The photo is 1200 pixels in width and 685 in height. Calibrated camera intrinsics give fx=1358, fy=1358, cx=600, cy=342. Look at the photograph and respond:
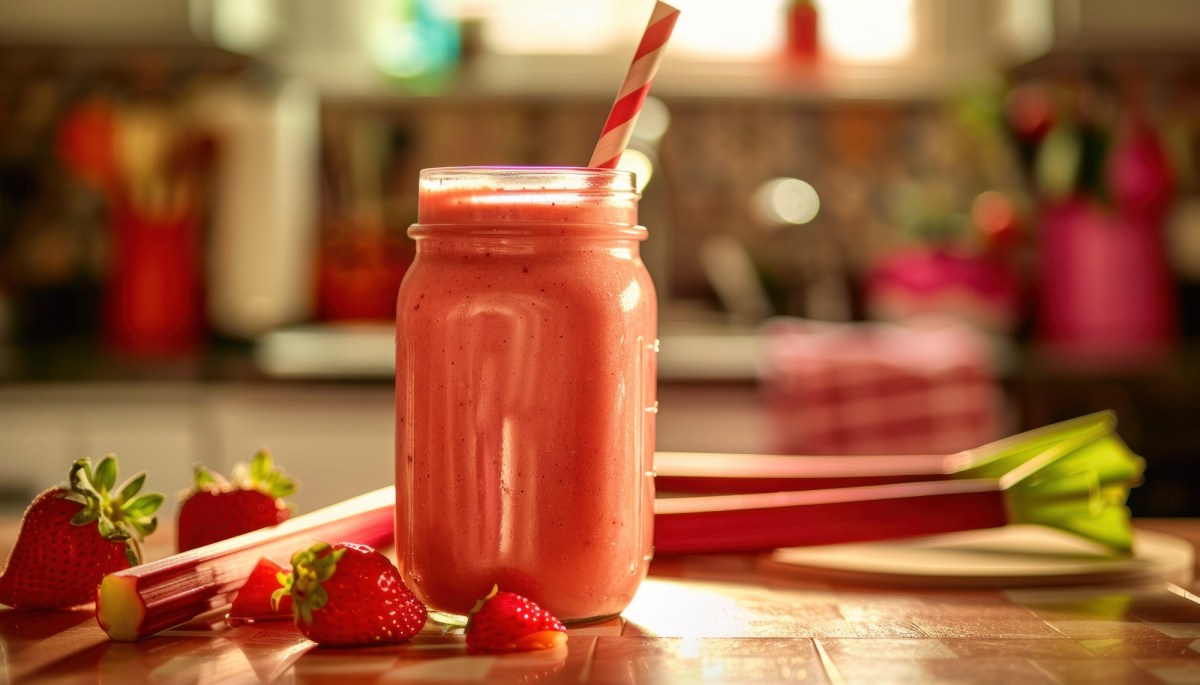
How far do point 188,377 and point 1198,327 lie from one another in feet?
7.15

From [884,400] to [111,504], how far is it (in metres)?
1.48

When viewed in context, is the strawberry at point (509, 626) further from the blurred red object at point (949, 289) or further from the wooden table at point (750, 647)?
the blurred red object at point (949, 289)

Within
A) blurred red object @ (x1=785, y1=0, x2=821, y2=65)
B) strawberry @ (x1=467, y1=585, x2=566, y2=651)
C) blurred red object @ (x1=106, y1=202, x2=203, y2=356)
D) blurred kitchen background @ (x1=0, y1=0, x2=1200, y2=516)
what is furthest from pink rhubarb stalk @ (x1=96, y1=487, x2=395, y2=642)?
blurred red object @ (x1=785, y1=0, x2=821, y2=65)

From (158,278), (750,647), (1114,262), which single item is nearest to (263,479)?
→ (750,647)

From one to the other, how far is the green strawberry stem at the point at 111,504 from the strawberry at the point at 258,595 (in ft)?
0.21

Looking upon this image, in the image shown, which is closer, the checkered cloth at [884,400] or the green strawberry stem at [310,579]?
the green strawberry stem at [310,579]

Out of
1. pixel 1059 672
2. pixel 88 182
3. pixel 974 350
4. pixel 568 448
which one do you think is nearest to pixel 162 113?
pixel 88 182

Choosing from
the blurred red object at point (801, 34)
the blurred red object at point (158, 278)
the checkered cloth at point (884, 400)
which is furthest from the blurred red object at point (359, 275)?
the checkered cloth at point (884, 400)

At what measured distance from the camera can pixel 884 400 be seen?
6.79ft

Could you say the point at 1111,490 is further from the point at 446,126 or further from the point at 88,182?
the point at 88,182

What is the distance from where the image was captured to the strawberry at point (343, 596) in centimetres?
67

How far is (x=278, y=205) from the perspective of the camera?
9.61 ft

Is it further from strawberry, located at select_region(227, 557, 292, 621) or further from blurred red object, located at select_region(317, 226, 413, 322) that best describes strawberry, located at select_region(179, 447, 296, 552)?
blurred red object, located at select_region(317, 226, 413, 322)

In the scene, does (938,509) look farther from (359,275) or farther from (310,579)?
(359,275)
